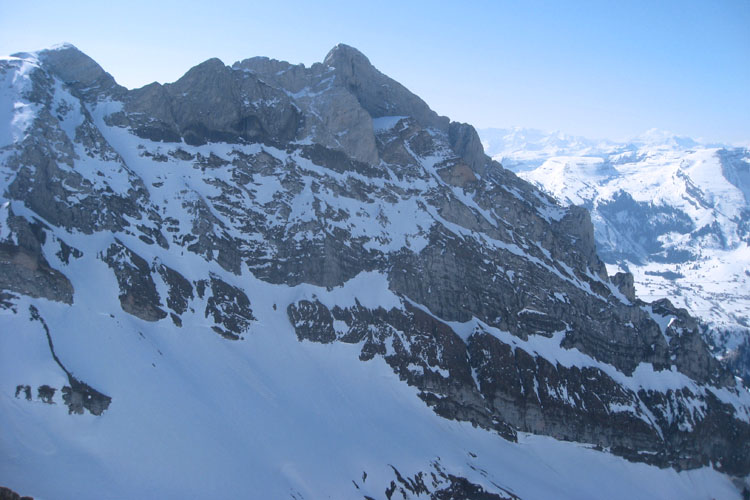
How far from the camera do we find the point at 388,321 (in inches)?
5379

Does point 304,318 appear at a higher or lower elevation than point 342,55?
lower

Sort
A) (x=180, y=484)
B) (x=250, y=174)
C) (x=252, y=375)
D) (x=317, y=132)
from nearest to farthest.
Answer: (x=180, y=484), (x=252, y=375), (x=250, y=174), (x=317, y=132)

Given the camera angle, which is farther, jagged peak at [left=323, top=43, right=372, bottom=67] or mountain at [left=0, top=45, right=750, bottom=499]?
jagged peak at [left=323, top=43, right=372, bottom=67]

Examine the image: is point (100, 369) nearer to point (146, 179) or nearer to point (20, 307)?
point (20, 307)

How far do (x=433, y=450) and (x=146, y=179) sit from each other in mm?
85215

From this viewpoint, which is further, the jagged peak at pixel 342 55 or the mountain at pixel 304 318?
the jagged peak at pixel 342 55

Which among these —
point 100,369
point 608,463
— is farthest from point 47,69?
point 608,463

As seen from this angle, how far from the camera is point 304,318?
429 ft

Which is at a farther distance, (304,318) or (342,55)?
(342,55)

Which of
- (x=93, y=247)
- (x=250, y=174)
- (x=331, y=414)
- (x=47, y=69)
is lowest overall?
(x=331, y=414)

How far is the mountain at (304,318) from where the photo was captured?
9250 cm

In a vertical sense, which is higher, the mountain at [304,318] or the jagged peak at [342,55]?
the jagged peak at [342,55]

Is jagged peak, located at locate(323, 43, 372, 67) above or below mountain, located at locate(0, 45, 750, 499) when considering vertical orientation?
above

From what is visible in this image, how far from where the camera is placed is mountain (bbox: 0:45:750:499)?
3642 inches
